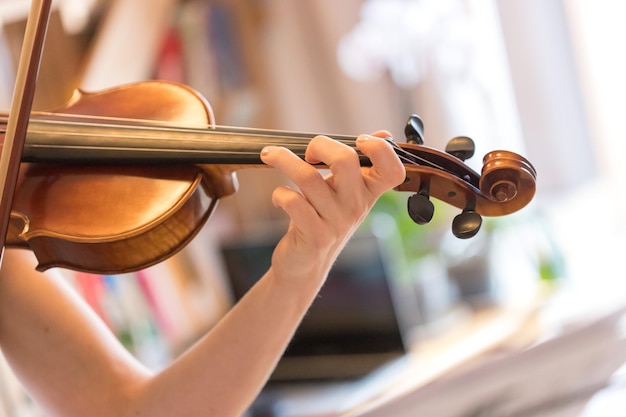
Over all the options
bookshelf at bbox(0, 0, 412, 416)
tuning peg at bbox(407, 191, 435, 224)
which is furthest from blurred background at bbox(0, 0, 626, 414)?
tuning peg at bbox(407, 191, 435, 224)

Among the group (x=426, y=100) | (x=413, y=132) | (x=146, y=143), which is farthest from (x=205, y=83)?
(x=413, y=132)

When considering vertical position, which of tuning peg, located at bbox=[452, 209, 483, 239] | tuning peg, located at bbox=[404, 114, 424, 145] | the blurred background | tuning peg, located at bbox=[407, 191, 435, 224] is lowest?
tuning peg, located at bbox=[452, 209, 483, 239]

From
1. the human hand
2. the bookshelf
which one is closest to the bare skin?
the human hand

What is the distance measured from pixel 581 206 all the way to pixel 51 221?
5.32 ft

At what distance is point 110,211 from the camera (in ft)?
2.88

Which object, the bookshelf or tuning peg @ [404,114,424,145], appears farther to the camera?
the bookshelf

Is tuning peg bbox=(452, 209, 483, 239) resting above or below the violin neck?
below

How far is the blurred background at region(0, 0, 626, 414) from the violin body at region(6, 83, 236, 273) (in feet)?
3.42

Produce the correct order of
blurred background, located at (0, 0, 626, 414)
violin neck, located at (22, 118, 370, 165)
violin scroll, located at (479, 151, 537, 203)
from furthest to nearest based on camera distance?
blurred background, located at (0, 0, 626, 414), violin neck, located at (22, 118, 370, 165), violin scroll, located at (479, 151, 537, 203)

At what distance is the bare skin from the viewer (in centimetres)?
76

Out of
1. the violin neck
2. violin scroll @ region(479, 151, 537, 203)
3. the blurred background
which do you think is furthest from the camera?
the blurred background

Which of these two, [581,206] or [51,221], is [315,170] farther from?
[581,206]

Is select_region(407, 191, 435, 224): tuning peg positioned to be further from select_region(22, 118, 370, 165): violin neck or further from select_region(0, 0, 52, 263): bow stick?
select_region(0, 0, 52, 263): bow stick

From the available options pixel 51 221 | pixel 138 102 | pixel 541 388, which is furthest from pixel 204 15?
pixel 541 388
